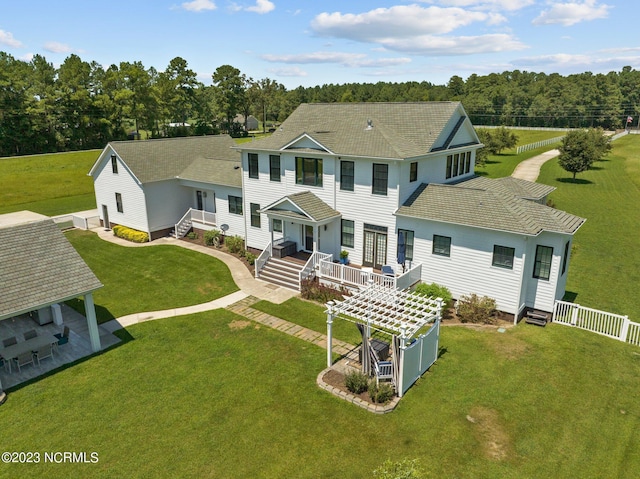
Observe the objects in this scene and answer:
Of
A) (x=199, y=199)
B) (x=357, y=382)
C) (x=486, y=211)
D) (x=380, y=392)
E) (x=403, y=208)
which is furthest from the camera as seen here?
(x=199, y=199)

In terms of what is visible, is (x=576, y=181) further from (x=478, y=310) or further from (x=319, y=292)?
(x=319, y=292)

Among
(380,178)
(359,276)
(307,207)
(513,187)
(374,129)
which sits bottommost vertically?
(359,276)

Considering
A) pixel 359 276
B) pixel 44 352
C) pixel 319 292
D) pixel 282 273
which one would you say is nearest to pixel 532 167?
pixel 359 276

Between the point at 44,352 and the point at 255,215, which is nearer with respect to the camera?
the point at 44,352

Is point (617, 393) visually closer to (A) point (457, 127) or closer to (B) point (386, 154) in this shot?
(B) point (386, 154)

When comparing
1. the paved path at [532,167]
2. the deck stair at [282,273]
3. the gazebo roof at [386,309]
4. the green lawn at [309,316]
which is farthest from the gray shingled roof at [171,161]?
the paved path at [532,167]

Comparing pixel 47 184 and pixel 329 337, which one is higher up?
pixel 329 337

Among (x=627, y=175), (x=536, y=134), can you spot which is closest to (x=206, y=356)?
(x=627, y=175)
